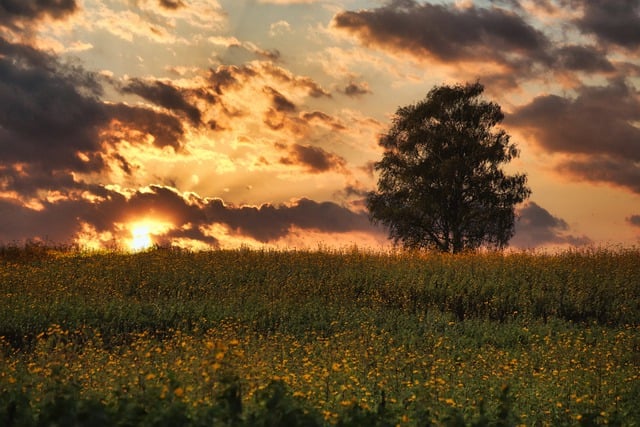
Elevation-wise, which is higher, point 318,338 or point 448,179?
point 448,179

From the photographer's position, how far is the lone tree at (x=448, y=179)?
35250mm

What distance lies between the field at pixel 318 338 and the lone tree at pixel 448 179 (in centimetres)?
949

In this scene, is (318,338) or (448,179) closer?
(318,338)

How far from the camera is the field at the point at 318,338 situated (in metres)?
6.37

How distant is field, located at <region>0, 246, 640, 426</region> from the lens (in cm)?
637

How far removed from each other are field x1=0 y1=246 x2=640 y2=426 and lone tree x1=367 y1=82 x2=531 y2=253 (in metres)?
9.49

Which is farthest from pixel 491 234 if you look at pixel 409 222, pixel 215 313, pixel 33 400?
pixel 33 400

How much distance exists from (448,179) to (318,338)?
24.6m

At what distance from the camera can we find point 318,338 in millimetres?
12141

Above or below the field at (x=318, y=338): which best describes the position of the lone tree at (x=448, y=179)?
above

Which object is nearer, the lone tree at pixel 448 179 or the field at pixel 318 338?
the field at pixel 318 338

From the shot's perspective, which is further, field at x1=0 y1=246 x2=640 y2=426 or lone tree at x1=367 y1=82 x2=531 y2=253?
lone tree at x1=367 y1=82 x2=531 y2=253

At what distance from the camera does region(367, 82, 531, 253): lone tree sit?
35250 millimetres

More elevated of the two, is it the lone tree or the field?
the lone tree
